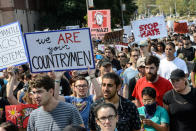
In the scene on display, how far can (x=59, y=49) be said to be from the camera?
564 centimetres

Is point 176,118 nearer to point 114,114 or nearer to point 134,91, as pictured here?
point 134,91

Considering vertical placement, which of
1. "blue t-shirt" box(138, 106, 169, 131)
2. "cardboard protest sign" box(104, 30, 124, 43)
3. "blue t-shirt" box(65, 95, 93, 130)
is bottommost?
"blue t-shirt" box(138, 106, 169, 131)

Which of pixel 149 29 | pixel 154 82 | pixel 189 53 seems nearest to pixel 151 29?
pixel 149 29

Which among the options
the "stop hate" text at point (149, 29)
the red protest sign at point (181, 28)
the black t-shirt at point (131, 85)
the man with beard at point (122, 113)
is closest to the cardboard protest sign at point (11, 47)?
the black t-shirt at point (131, 85)

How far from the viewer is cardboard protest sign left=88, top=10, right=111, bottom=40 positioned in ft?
43.5

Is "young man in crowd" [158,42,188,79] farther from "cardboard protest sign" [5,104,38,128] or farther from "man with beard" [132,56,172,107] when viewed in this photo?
"cardboard protest sign" [5,104,38,128]

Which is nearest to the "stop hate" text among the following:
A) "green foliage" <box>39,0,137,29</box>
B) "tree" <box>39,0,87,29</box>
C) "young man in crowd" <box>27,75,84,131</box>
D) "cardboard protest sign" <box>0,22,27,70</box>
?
"cardboard protest sign" <box>0,22,27,70</box>

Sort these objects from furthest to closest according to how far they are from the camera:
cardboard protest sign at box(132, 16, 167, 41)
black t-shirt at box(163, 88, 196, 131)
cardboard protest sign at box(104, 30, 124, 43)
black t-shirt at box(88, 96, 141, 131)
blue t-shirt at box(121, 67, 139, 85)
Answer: cardboard protest sign at box(104, 30, 124, 43) < cardboard protest sign at box(132, 16, 167, 41) < blue t-shirt at box(121, 67, 139, 85) < black t-shirt at box(163, 88, 196, 131) < black t-shirt at box(88, 96, 141, 131)

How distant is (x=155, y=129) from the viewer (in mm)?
4566

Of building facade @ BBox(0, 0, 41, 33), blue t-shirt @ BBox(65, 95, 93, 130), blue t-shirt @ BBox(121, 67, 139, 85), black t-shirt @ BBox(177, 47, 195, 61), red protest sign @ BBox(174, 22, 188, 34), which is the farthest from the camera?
building facade @ BBox(0, 0, 41, 33)

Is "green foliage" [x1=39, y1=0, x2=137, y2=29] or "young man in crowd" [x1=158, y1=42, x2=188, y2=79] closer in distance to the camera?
"young man in crowd" [x1=158, y1=42, x2=188, y2=79]

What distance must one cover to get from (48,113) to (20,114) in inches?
41.1

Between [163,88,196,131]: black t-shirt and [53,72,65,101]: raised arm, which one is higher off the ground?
[53,72,65,101]: raised arm

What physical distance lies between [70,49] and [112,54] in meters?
3.63
